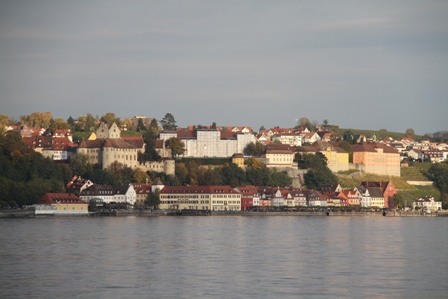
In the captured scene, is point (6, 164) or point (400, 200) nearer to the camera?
point (6, 164)

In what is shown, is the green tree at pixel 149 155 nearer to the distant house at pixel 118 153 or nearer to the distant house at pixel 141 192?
the distant house at pixel 118 153

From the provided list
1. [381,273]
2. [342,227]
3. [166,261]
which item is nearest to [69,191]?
[342,227]

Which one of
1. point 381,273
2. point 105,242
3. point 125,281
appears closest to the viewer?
point 125,281

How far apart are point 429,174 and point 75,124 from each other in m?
36.5

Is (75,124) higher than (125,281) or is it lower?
higher

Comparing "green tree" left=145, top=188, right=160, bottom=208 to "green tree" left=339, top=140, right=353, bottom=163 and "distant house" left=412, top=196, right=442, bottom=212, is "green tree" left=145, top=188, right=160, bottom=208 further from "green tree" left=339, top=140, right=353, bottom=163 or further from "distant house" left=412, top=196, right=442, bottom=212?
"green tree" left=339, top=140, right=353, bottom=163

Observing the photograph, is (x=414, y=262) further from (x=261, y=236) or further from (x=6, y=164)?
(x=6, y=164)

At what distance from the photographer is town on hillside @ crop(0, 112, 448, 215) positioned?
71125mm

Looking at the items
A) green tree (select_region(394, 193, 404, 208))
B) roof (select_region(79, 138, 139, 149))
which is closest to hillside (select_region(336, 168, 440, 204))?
green tree (select_region(394, 193, 404, 208))

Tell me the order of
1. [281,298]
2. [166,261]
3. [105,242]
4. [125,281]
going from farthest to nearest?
[105,242], [166,261], [125,281], [281,298]

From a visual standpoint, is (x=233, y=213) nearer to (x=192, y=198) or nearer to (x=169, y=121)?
(x=192, y=198)

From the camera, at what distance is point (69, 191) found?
72.2 metres

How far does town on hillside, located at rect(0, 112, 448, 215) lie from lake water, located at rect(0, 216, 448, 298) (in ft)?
76.2

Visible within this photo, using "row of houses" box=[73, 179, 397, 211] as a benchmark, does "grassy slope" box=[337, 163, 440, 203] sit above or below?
above
